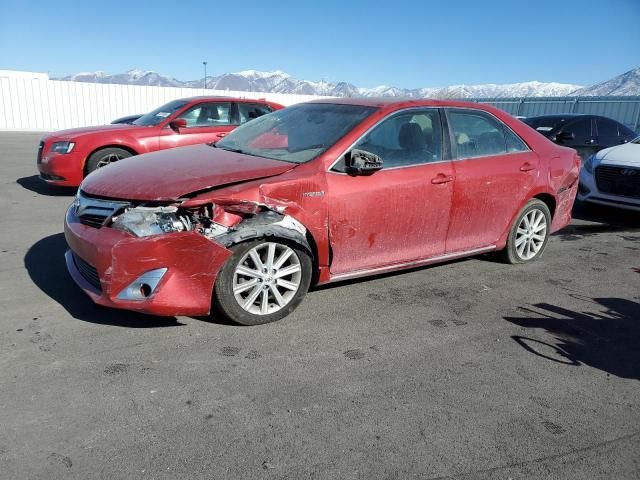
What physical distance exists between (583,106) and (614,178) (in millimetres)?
17876

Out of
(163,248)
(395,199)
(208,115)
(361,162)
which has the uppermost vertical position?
(208,115)

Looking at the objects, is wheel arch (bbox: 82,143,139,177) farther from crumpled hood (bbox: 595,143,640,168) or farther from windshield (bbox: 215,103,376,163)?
crumpled hood (bbox: 595,143,640,168)

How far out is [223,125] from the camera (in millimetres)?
8852

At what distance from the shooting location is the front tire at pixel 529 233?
5246mm

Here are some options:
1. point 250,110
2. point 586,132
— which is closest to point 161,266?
point 250,110

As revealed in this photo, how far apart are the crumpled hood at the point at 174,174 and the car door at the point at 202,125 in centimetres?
409

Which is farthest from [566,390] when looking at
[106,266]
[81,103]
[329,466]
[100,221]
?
[81,103]

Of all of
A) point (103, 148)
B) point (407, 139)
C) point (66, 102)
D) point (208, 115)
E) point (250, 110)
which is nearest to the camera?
point (407, 139)

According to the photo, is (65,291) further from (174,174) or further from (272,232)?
(272,232)

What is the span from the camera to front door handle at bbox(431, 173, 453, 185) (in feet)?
14.4

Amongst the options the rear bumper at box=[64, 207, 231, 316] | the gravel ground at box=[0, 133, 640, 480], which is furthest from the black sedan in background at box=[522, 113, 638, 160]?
the rear bumper at box=[64, 207, 231, 316]

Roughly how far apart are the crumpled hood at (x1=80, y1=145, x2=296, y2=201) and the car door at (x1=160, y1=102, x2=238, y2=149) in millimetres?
4086

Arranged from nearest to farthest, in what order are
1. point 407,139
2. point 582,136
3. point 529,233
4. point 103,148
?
point 407,139
point 529,233
point 103,148
point 582,136

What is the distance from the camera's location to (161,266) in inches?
131
